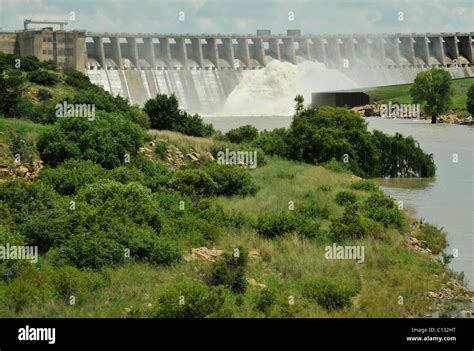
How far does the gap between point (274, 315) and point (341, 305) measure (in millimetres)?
1983

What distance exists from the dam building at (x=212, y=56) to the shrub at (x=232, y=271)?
66.6 m

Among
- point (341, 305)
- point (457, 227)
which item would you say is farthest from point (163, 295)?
point (457, 227)

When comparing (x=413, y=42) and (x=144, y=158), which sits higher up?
Result: (x=413, y=42)

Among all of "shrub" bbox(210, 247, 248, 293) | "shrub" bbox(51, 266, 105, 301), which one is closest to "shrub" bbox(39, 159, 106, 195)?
"shrub" bbox(210, 247, 248, 293)

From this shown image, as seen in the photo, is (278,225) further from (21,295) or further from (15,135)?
(15,135)

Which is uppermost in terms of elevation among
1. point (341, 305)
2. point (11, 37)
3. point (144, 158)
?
point (11, 37)

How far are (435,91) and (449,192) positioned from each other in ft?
175

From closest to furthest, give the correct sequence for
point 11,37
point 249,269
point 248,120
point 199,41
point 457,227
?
1. point 249,269
2. point 457,227
3. point 11,37
4. point 248,120
5. point 199,41

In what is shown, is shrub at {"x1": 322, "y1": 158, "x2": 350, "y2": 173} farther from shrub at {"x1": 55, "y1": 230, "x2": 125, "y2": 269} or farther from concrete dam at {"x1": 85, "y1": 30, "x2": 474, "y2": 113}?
concrete dam at {"x1": 85, "y1": 30, "x2": 474, "y2": 113}

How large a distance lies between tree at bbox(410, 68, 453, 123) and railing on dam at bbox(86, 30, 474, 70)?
24.4m

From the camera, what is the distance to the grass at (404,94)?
99925mm

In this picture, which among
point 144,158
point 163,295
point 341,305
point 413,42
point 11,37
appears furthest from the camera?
point 413,42

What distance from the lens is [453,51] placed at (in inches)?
5113
